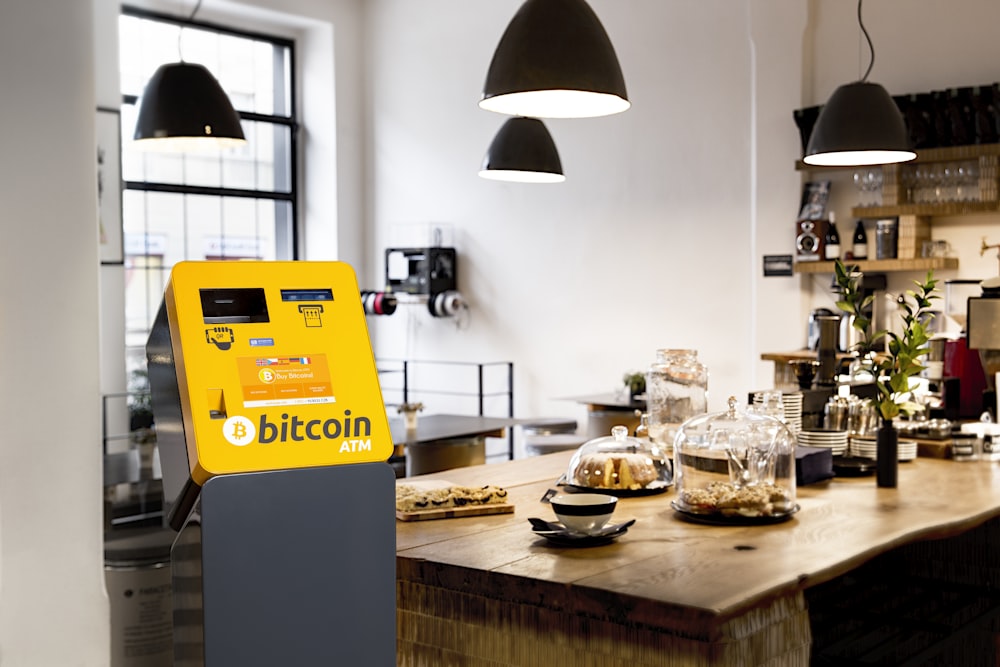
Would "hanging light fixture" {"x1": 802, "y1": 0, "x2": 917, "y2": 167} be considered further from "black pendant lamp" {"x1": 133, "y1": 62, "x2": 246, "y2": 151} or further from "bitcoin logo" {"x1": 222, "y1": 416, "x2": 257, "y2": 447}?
"bitcoin logo" {"x1": 222, "y1": 416, "x2": 257, "y2": 447}

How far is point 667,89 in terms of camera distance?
293 inches

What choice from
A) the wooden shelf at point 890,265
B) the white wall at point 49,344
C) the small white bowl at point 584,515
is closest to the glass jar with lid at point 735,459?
the small white bowl at point 584,515

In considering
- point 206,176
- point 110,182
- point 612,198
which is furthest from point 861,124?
point 206,176

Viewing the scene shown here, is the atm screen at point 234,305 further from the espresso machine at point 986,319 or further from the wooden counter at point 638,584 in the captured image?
the espresso machine at point 986,319

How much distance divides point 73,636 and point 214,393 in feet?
7.46

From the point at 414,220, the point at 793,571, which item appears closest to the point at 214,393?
the point at 793,571

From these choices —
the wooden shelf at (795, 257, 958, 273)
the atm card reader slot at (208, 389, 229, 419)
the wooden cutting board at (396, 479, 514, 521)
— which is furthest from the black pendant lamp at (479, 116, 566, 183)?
the atm card reader slot at (208, 389, 229, 419)

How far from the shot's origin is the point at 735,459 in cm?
275

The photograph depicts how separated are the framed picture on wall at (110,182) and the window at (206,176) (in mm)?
389

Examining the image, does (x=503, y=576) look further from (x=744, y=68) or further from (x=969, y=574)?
(x=744, y=68)

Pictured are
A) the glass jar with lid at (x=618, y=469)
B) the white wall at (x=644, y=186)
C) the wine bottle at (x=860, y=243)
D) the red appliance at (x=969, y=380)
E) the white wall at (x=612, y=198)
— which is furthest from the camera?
the white wall at (x=612, y=198)

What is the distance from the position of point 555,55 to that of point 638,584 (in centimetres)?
138

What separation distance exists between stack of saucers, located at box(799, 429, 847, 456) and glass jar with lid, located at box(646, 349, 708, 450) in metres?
0.36

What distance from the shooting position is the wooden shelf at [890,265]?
6.08 meters
